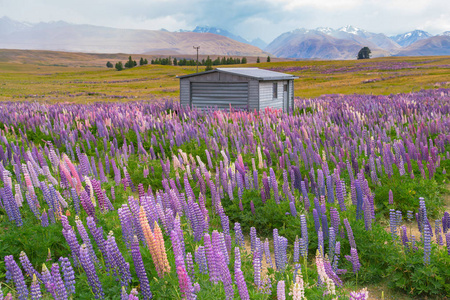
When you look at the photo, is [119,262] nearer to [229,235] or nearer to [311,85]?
[229,235]

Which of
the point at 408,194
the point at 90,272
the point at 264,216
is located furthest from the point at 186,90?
the point at 90,272

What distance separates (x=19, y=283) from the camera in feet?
9.34

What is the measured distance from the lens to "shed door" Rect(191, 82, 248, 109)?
22.9 m

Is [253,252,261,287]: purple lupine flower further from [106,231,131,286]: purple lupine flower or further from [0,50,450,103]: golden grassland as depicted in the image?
[0,50,450,103]: golden grassland

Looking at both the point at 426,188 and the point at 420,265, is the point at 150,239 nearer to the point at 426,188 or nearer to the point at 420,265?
the point at 420,265

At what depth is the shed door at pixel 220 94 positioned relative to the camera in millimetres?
22873

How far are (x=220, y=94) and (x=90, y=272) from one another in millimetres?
20802

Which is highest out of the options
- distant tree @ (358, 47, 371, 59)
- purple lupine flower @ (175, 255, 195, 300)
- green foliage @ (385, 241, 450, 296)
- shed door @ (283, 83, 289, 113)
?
distant tree @ (358, 47, 371, 59)

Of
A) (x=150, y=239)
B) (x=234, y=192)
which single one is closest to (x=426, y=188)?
(x=234, y=192)

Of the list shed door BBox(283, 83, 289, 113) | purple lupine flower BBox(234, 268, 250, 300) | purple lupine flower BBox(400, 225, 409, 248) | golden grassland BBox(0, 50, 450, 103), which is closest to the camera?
purple lupine flower BBox(234, 268, 250, 300)

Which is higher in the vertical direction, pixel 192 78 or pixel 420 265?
pixel 192 78

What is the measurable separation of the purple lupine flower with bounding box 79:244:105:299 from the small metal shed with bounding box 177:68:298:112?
736 inches

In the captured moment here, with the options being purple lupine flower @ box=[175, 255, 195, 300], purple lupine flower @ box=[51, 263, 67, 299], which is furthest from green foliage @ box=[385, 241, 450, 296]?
purple lupine flower @ box=[51, 263, 67, 299]

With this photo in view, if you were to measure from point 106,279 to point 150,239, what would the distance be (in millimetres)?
838
